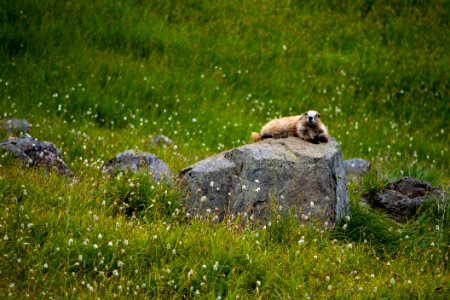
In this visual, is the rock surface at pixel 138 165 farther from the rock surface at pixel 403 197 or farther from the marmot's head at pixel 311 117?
the rock surface at pixel 403 197

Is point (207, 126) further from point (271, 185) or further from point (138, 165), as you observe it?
point (271, 185)

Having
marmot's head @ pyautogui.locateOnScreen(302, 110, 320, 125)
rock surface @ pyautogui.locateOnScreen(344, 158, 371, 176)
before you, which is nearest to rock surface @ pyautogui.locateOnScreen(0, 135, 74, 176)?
marmot's head @ pyautogui.locateOnScreen(302, 110, 320, 125)

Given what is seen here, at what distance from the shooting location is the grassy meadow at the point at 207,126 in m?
6.96

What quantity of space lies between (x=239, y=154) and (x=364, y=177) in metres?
2.74

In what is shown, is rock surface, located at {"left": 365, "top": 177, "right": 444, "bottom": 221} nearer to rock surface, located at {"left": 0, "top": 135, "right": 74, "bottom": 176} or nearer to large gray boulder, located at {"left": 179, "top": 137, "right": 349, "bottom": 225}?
large gray boulder, located at {"left": 179, "top": 137, "right": 349, "bottom": 225}

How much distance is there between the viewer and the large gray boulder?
862cm

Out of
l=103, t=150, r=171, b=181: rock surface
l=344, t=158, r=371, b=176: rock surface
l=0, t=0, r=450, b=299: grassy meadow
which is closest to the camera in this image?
l=0, t=0, r=450, b=299: grassy meadow

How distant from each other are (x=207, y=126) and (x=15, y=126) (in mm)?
5447

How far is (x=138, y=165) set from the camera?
31.1 ft

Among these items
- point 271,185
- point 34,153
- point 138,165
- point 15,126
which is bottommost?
point 15,126

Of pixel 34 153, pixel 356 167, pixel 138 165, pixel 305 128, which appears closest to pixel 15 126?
pixel 34 153

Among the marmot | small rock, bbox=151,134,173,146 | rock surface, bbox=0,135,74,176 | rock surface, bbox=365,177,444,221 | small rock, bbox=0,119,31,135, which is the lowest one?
small rock, bbox=151,134,173,146

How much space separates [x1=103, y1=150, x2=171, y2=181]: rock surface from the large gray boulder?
507 millimetres

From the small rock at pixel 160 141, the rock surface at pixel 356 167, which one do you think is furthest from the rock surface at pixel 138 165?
the rock surface at pixel 356 167
